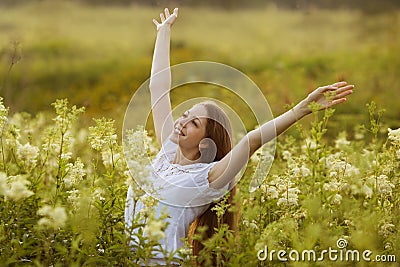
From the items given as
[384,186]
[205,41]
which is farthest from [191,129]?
[205,41]

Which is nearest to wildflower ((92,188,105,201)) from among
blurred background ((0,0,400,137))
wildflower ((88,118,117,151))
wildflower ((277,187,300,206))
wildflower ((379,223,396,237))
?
wildflower ((88,118,117,151))

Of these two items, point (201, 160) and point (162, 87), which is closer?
point (201, 160)

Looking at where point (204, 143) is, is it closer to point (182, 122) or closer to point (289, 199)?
point (182, 122)

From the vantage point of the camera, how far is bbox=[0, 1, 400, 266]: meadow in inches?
72.4

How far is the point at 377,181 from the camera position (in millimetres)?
2230

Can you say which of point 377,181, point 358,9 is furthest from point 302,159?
point 358,9

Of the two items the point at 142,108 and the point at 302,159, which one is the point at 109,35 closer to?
the point at 142,108

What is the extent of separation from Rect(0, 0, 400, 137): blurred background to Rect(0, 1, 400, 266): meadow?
0.02 metres

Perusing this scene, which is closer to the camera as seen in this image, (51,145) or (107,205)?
(107,205)

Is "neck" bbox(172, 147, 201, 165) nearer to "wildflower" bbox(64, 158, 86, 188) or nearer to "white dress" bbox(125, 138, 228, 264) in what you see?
"white dress" bbox(125, 138, 228, 264)

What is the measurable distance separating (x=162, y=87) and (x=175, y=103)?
3.24m

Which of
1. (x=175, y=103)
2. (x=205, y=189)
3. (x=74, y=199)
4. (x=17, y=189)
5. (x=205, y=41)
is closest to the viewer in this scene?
(x=17, y=189)

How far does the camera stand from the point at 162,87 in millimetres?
2539

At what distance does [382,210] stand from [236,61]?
19.5 ft
